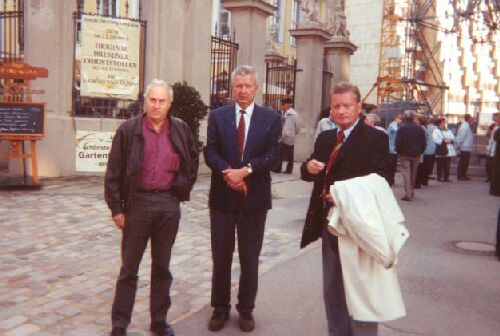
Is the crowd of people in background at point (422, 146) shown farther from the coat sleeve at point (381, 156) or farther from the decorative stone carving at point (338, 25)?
the coat sleeve at point (381, 156)

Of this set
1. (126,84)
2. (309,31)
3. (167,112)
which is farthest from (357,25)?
(167,112)

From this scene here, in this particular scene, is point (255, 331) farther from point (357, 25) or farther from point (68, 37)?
point (357, 25)

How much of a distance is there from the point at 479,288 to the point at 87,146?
328 inches

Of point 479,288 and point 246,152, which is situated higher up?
point 246,152

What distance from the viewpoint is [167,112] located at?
168 inches

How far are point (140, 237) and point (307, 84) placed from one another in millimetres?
14917

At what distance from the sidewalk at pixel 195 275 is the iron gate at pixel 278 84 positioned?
9559 millimetres

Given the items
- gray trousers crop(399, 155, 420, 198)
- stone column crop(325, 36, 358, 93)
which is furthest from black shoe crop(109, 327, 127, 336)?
stone column crop(325, 36, 358, 93)

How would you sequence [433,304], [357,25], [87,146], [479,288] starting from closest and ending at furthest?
[433,304], [479,288], [87,146], [357,25]

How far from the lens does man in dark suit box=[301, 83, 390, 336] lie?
371cm

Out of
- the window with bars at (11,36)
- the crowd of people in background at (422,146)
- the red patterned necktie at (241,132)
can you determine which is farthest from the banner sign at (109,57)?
the red patterned necktie at (241,132)

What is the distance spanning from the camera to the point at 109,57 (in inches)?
473

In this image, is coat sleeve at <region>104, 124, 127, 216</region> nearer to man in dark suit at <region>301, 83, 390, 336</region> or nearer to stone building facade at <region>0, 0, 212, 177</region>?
man in dark suit at <region>301, 83, 390, 336</region>

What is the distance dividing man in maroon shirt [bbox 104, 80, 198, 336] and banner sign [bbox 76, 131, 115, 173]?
7.93m
